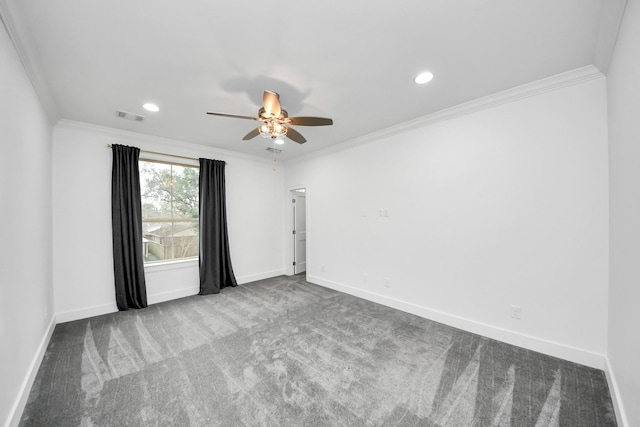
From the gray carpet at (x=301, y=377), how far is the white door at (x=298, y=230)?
2.59 meters

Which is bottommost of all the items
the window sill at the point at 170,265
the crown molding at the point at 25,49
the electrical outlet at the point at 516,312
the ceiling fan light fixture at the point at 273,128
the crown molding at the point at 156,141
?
the electrical outlet at the point at 516,312

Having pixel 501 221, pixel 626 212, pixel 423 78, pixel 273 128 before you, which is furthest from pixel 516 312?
pixel 273 128

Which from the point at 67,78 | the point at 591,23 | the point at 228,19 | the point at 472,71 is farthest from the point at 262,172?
the point at 591,23

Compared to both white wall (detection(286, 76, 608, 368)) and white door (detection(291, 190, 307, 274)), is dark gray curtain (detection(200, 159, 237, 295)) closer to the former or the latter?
white door (detection(291, 190, 307, 274))

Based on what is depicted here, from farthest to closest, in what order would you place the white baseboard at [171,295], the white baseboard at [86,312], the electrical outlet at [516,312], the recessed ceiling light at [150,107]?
the white baseboard at [171,295] → the white baseboard at [86,312] → the recessed ceiling light at [150,107] → the electrical outlet at [516,312]

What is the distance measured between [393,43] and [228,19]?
3.97 feet

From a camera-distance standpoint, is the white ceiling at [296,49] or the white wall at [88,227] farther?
the white wall at [88,227]

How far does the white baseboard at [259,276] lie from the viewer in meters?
4.94

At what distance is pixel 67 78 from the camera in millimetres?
2242

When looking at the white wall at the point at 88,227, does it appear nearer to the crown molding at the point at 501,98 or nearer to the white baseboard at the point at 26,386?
the white baseboard at the point at 26,386

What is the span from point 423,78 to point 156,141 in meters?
4.06

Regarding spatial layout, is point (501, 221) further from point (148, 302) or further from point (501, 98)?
point (148, 302)

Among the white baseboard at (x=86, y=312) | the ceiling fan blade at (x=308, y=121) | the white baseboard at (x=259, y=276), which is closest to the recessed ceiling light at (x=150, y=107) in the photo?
the ceiling fan blade at (x=308, y=121)

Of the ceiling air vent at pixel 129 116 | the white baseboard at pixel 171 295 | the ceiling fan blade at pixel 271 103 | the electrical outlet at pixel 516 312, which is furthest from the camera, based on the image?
the white baseboard at pixel 171 295
